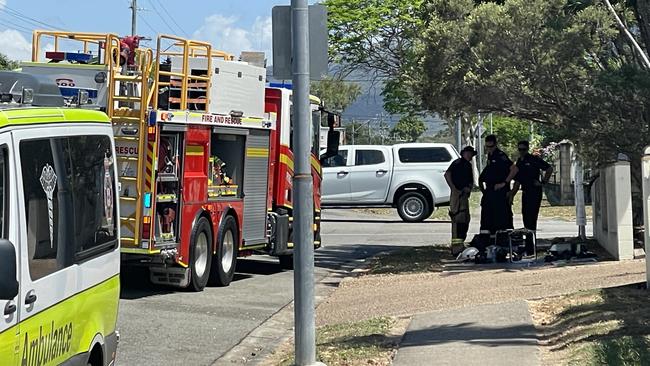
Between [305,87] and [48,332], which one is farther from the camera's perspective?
[305,87]

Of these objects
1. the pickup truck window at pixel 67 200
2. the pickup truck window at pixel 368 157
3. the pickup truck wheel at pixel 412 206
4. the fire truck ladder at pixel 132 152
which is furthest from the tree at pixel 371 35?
the pickup truck window at pixel 67 200

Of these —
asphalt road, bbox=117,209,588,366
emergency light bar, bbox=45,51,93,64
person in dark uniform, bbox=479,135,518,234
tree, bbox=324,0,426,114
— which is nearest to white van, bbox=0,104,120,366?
asphalt road, bbox=117,209,588,366

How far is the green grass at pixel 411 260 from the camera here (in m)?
15.7

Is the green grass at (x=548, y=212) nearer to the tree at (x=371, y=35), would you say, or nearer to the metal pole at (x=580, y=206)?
the tree at (x=371, y=35)

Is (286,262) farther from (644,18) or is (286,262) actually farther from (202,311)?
(644,18)

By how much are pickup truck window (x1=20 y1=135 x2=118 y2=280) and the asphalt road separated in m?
2.73

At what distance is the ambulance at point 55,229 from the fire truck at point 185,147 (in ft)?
15.6

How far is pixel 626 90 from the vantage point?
14.2 m

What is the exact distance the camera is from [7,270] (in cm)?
446

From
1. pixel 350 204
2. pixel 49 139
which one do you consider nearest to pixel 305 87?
pixel 49 139

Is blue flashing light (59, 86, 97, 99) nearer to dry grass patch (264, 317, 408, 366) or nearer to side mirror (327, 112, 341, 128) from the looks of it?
dry grass patch (264, 317, 408, 366)

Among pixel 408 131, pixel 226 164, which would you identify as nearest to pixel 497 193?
pixel 226 164

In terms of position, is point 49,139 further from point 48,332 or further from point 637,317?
point 637,317

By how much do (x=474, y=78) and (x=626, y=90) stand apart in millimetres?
2369
